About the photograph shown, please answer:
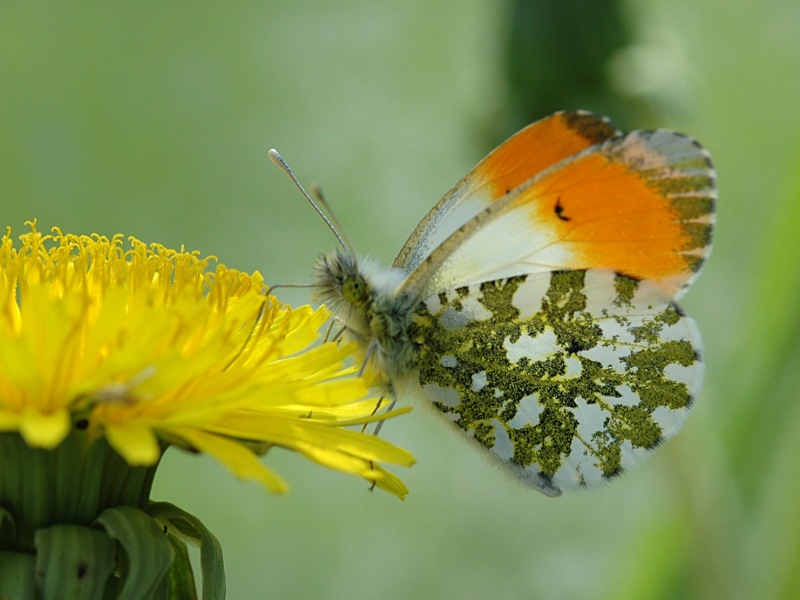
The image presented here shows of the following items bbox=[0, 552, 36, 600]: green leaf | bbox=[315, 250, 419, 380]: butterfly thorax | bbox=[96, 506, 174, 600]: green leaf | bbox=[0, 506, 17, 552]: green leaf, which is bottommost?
bbox=[0, 552, 36, 600]: green leaf

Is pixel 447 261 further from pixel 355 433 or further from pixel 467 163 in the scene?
pixel 467 163

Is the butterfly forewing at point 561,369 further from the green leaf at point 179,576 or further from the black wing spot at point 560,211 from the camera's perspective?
the green leaf at point 179,576

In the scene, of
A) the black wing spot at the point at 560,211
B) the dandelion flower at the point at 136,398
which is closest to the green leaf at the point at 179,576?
the dandelion flower at the point at 136,398

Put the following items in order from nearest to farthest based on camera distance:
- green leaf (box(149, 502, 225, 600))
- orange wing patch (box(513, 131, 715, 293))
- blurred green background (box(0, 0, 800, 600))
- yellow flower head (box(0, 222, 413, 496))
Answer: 1. yellow flower head (box(0, 222, 413, 496))
2. green leaf (box(149, 502, 225, 600))
3. orange wing patch (box(513, 131, 715, 293))
4. blurred green background (box(0, 0, 800, 600))

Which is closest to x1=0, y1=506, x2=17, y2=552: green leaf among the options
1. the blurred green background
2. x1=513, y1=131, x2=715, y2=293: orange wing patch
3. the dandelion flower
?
the dandelion flower

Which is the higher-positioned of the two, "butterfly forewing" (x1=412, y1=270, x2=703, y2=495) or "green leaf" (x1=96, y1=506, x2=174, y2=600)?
"butterfly forewing" (x1=412, y1=270, x2=703, y2=495)

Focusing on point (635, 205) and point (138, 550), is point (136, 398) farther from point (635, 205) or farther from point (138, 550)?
point (635, 205)

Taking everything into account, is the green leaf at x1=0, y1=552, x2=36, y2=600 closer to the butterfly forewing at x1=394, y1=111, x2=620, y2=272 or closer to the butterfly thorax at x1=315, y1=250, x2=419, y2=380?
the butterfly thorax at x1=315, y1=250, x2=419, y2=380
